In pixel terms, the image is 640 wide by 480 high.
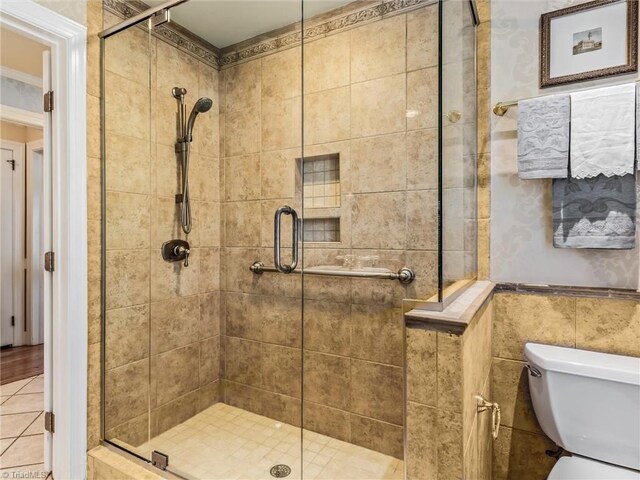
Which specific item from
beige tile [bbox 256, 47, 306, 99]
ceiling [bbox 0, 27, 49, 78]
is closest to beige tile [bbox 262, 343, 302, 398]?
beige tile [bbox 256, 47, 306, 99]

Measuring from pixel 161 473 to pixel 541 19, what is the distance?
7.86 ft

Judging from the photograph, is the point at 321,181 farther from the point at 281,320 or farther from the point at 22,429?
the point at 22,429

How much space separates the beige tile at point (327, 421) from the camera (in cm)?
182

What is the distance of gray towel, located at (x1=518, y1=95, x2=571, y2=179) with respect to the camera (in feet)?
4.21

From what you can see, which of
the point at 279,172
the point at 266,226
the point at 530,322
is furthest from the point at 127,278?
the point at 530,322

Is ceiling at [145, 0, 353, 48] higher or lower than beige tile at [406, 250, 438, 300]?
higher

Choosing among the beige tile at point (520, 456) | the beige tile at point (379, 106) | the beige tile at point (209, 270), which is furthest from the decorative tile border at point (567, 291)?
the beige tile at point (209, 270)

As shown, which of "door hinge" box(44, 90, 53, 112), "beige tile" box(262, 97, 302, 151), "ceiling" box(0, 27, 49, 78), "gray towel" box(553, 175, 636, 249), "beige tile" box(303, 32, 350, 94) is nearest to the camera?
"gray towel" box(553, 175, 636, 249)

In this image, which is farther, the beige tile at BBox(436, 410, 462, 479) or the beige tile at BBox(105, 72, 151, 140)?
the beige tile at BBox(105, 72, 151, 140)

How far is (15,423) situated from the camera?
199cm

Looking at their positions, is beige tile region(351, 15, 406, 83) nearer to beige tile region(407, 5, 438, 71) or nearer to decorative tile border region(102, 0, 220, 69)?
beige tile region(407, 5, 438, 71)

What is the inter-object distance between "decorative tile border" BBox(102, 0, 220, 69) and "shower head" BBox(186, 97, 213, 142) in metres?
0.21

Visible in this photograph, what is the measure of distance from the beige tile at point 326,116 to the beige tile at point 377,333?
0.91 metres

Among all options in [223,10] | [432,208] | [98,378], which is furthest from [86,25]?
[432,208]
